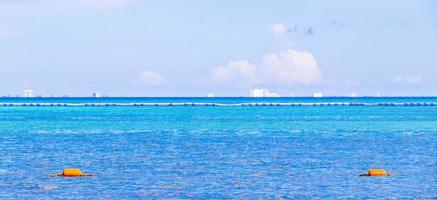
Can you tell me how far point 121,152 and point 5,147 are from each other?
31.2 feet

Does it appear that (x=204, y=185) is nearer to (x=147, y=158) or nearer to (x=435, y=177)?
(x=435, y=177)

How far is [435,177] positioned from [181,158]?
1594 cm

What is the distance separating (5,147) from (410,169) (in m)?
28.9

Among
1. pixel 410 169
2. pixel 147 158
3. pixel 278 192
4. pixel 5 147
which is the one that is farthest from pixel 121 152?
pixel 278 192

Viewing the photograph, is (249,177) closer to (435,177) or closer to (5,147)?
(435,177)

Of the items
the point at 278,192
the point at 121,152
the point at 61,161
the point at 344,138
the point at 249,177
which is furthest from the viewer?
the point at 344,138

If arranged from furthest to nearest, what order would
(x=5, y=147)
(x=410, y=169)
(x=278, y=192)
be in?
(x=5, y=147) < (x=410, y=169) < (x=278, y=192)

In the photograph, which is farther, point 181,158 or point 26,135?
point 26,135

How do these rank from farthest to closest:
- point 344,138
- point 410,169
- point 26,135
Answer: point 26,135 < point 344,138 < point 410,169

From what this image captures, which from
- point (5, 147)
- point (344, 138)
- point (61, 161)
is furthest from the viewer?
point (344, 138)

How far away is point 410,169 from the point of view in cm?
4691

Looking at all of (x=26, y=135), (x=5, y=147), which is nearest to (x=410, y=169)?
(x=5, y=147)

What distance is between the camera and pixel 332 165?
162ft

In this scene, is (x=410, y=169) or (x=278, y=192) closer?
(x=278, y=192)
